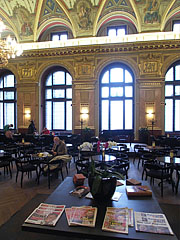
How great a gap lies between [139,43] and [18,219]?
472 inches

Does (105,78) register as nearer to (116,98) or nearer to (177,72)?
(116,98)

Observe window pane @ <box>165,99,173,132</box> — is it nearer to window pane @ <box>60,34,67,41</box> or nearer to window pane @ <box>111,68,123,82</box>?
window pane @ <box>111,68,123,82</box>

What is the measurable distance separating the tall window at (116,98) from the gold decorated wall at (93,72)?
0.73 m

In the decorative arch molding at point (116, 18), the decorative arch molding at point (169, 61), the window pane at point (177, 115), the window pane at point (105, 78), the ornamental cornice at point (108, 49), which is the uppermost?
the decorative arch molding at point (116, 18)

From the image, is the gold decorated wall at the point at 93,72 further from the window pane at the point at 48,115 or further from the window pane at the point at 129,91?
the window pane at the point at 129,91

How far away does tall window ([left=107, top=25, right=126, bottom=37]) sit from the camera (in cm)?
1300

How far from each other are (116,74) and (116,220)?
12481 mm

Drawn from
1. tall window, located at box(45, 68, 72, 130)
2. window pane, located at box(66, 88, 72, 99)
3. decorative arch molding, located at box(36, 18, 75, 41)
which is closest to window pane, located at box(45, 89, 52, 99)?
tall window, located at box(45, 68, 72, 130)

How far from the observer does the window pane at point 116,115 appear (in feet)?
43.5

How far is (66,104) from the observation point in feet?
46.8

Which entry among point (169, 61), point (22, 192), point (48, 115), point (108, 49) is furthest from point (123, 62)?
point (22, 192)

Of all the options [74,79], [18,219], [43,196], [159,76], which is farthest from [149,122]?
[18,219]

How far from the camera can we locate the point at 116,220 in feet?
5.63

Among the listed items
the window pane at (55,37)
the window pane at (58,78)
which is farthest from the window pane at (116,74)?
the window pane at (55,37)
